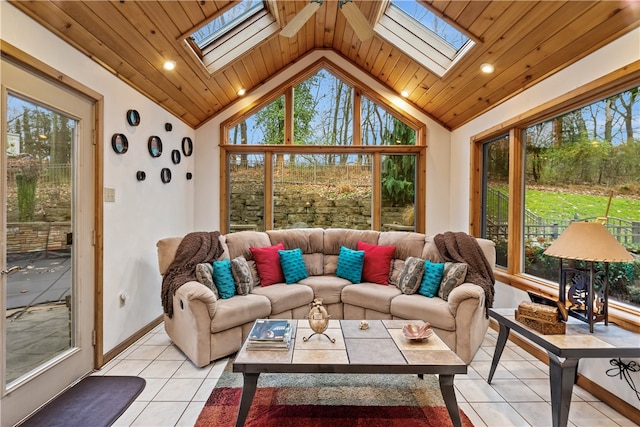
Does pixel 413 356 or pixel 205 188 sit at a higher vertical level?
pixel 205 188

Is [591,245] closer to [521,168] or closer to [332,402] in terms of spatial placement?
[521,168]

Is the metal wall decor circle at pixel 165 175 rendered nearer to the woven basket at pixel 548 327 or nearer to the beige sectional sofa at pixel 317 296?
the beige sectional sofa at pixel 317 296

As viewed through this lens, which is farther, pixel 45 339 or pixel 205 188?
pixel 205 188

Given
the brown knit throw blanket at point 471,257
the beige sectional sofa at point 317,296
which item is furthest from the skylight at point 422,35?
the beige sectional sofa at point 317,296

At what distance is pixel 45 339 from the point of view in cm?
227

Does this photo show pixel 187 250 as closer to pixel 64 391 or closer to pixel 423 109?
pixel 64 391

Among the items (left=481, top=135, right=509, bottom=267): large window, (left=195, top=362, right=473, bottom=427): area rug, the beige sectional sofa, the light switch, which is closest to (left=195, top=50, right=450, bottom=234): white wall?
(left=481, top=135, right=509, bottom=267): large window

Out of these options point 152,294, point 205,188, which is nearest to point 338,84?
point 205,188

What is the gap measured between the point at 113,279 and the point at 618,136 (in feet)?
13.9

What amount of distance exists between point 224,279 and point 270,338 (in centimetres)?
128

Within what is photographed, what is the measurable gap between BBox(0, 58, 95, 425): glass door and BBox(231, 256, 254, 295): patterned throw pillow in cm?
120

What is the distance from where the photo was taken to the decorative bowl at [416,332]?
2160 millimetres

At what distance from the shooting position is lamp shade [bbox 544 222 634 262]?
196 cm

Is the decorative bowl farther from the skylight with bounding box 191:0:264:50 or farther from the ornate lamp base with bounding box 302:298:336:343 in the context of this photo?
the skylight with bounding box 191:0:264:50
